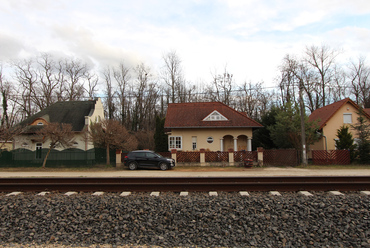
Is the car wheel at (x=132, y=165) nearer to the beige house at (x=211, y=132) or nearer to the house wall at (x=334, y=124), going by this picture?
Answer: the beige house at (x=211, y=132)

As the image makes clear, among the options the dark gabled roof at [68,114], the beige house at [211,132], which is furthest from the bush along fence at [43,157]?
the beige house at [211,132]

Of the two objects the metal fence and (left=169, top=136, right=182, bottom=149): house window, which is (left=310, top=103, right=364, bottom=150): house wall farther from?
(left=169, top=136, right=182, bottom=149): house window

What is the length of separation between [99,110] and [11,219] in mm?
28763

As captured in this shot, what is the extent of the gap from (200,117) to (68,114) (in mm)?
17206

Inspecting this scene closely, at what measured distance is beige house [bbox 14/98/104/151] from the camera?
2735 centimetres

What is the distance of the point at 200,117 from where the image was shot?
26938mm

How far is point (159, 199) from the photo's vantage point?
269 inches

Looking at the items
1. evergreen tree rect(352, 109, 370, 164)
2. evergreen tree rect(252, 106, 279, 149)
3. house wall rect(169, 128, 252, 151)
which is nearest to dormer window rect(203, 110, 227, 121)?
house wall rect(169, 128, 252, 151)

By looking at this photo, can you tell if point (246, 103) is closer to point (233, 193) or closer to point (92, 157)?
point (92, 157)

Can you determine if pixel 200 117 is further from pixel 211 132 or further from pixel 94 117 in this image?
pixel 94 117

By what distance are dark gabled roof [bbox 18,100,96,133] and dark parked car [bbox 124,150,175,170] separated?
1263 centimetres

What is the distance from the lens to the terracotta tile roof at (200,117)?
83.0 ft

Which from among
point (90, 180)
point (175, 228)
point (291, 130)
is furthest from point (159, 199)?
point (291, 130)

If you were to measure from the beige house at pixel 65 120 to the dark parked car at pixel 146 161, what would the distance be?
350 inches
